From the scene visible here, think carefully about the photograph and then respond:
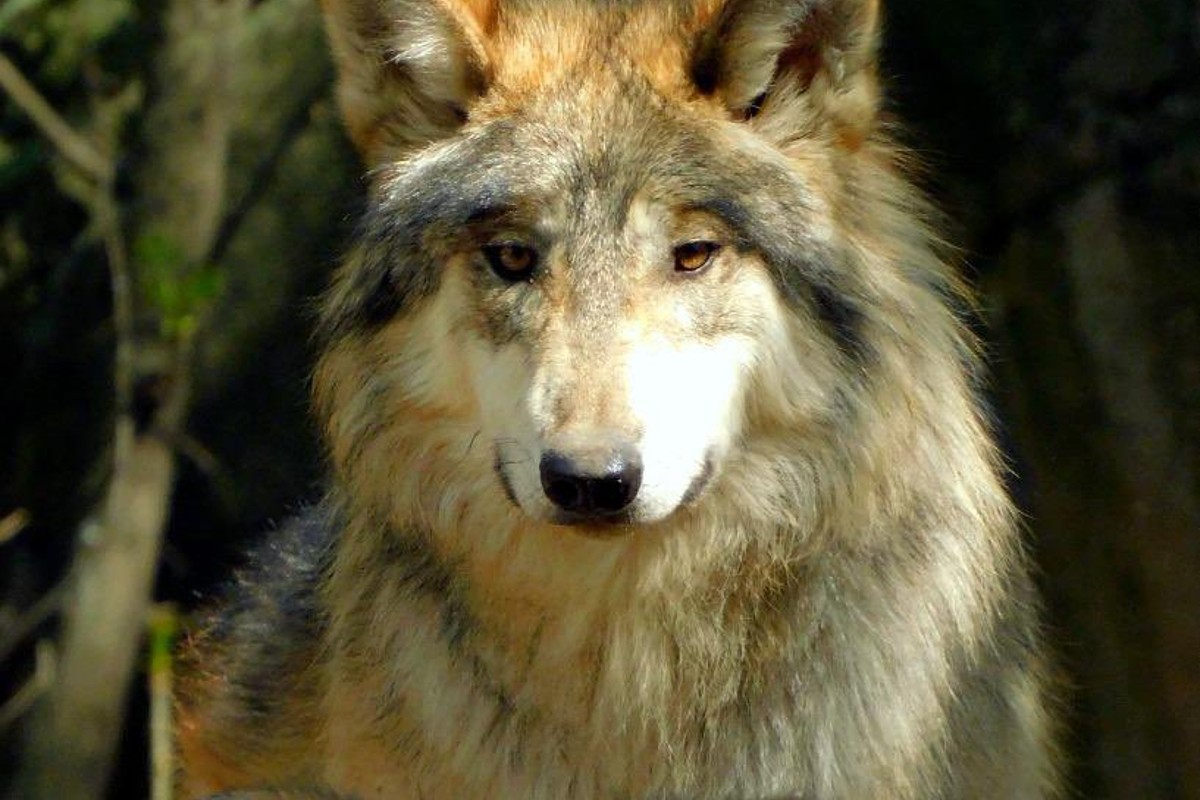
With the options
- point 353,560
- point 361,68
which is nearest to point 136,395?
point 353,560

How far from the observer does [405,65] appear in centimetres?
407

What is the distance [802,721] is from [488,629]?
0.77 m

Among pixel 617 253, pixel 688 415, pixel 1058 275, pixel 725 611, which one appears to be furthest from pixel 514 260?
pixel 1058 275

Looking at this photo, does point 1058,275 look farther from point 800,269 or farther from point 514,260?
point 514,260

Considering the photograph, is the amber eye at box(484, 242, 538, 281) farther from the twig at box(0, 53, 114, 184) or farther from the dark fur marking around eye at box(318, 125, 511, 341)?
the twig at box(0, 53, 114, 184)

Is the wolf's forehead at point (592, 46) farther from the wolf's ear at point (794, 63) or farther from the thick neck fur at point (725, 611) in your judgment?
the thick neck fur at point (725, 611)

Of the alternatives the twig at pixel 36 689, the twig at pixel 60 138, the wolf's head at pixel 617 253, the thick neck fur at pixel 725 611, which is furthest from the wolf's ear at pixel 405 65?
the twig at pixel 36 689

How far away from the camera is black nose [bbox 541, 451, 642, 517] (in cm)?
338

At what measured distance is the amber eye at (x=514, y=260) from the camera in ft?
12.4

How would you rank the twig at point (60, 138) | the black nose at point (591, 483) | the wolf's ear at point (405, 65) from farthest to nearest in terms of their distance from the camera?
the twig at point (60, 138) < the wolf's ear at point (405, 65) < the black nose at point (591, 483)

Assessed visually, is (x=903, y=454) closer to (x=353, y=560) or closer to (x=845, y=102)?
(x=845, y=102)

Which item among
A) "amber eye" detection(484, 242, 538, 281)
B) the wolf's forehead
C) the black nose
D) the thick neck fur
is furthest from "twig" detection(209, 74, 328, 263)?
the black nose

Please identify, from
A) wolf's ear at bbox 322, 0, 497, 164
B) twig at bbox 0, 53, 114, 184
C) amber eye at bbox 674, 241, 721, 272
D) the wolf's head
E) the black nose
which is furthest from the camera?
twig at bbox 0, 53, 114, 184

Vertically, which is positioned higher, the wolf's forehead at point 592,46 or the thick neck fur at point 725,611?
the wolf's forehead at point 592,46
